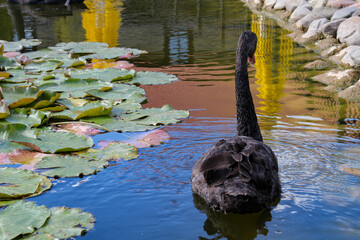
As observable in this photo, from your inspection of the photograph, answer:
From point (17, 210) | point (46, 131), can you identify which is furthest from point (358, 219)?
point (46, 131)

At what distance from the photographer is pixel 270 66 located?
702cm

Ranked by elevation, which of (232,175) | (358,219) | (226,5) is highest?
(226,5)

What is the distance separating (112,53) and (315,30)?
3814 mm

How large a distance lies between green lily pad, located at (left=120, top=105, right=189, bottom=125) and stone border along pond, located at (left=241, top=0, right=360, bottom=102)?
2072 mm

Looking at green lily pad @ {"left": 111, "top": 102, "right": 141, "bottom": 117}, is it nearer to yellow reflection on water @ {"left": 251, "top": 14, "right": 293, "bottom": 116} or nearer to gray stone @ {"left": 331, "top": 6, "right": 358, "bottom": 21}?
yellow reflection on water @ {"left": 251, "top": 14, "right": 293, "bottom": 116}

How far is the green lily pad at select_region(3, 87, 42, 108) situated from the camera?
4715 mm

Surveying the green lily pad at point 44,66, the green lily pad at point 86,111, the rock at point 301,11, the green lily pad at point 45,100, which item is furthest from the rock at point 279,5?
the green lily pad at point 45,100

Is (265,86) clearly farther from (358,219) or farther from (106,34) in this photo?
(106,34)

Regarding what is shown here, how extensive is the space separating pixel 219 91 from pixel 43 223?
137 inches

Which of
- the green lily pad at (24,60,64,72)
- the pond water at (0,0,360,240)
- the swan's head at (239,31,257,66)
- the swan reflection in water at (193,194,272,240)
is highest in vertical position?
the swan's head at (239,31,257,66)

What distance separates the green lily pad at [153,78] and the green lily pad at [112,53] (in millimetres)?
1277

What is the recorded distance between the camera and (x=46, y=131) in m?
4.24

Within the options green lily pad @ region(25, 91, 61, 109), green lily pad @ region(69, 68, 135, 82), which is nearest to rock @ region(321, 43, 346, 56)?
green lily pad @ region(69, 68, 135, 82)

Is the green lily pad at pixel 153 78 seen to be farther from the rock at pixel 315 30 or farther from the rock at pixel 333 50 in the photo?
the rock at pixel 315 30
